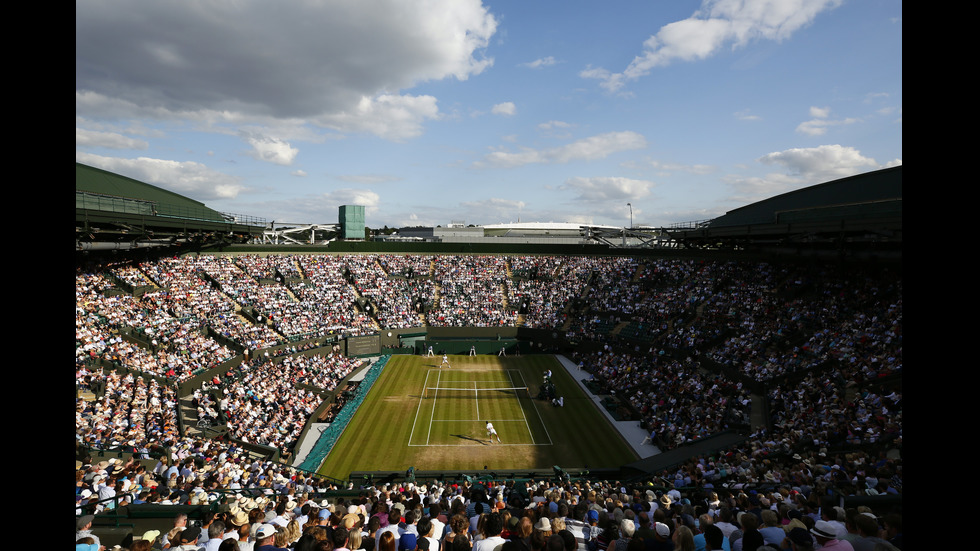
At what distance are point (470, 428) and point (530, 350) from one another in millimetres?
17006

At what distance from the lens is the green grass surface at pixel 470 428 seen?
66.2 ft

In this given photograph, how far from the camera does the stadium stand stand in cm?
712

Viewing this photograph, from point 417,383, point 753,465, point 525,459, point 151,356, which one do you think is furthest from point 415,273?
point 753,465

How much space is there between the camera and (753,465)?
14.5m

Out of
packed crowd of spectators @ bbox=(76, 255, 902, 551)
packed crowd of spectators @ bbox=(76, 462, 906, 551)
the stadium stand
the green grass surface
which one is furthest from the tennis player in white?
packed crowd of spectators @ bbox=(76, 462, 906, 551)

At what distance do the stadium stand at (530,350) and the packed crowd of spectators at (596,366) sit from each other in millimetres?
116

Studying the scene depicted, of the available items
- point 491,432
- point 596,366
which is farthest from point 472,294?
point 491,432

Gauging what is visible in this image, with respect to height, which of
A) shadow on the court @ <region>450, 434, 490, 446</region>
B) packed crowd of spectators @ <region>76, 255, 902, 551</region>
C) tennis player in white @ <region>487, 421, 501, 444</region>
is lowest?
shadow on the court @ <region>450, 434, 490, 446</region>

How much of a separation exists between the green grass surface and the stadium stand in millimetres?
2078

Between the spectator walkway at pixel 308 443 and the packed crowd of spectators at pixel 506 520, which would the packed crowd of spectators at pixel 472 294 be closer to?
the spectator walkway at pixel 308 443

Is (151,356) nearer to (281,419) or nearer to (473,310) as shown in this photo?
(281,419)

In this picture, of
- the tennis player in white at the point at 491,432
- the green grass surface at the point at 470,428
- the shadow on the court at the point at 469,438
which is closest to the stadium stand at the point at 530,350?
the green grass surface at the point at 470,428

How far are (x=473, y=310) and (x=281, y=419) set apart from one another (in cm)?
2395

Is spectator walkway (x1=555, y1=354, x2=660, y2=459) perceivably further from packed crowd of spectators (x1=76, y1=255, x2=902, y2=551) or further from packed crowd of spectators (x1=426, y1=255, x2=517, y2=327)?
packed crowd of spectators (x1=426, y1=255, x2=517, y2=327)
